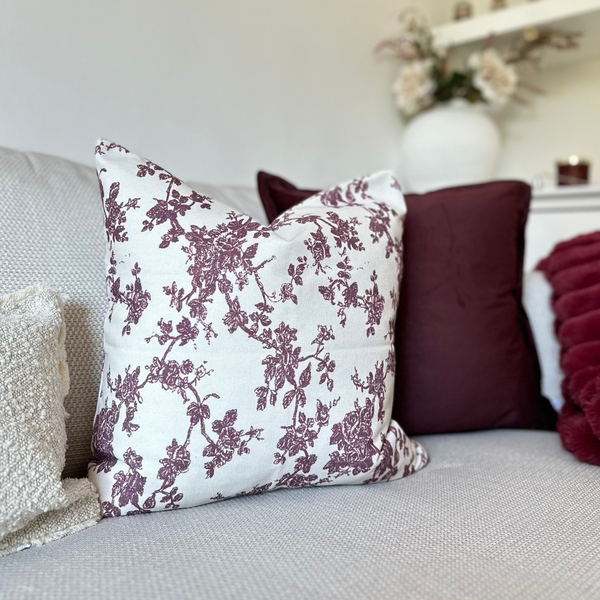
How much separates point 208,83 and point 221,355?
977 millimetres

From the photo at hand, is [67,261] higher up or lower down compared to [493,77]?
lower down

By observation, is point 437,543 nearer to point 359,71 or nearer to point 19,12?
point 19,12

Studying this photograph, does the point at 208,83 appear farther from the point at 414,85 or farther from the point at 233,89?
the point at 414,85

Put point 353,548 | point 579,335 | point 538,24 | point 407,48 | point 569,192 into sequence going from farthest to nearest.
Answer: point 407,48 < point 538,24 < point 569,192 < point 579,335 < point 353,548

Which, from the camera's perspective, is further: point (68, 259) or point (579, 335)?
point (579, 335)

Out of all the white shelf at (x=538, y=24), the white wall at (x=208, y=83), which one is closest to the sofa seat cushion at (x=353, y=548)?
the white wall at (x=208, y=83)

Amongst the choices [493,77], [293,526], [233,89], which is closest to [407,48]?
[493,77]

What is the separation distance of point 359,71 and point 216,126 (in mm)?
650

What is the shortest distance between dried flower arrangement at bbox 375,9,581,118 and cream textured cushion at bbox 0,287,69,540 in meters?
1.57

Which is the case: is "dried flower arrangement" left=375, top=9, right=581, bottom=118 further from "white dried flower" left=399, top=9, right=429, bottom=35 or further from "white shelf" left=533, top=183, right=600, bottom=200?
"white shelf" left=533, top=183, right=600, bottom=200

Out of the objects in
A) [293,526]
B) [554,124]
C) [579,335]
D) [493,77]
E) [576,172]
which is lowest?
[293,526]

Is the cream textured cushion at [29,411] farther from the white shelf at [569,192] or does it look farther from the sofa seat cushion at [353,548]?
the white shelf at [569,192]

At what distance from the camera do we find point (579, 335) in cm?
101

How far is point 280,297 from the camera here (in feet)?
2.39
